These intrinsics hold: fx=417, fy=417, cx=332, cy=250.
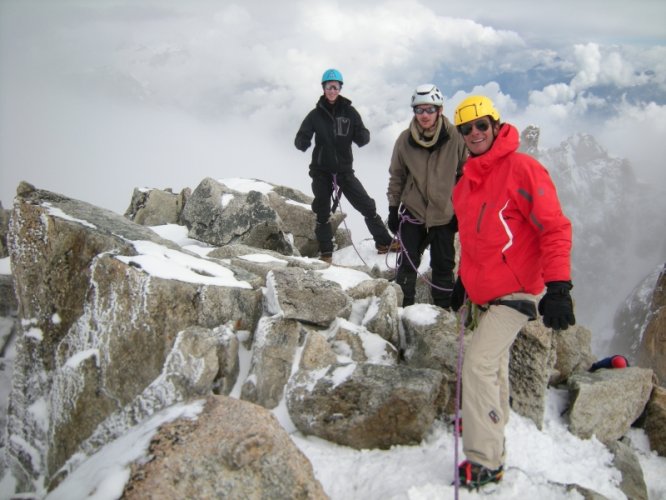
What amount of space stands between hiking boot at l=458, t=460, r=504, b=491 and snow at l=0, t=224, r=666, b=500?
8 centimetres

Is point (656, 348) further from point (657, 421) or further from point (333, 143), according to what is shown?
point (333, 143)

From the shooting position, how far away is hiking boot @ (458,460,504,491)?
4332 mm

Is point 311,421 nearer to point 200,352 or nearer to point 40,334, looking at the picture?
point 200,352

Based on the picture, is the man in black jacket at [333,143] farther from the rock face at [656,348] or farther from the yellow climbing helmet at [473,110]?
the rock face at [656,348]

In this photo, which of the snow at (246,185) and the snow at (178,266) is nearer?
the snow at (178,266)

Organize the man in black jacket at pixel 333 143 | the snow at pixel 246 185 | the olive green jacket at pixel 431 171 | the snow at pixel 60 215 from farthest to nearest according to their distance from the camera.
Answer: the snow at pixel 246 185 < the man in black jacket at pixel 333 143 < the olive green jacket at pixel 431 171 < the snow at pixel 60 215

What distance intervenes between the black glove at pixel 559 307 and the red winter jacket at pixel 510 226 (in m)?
0.08

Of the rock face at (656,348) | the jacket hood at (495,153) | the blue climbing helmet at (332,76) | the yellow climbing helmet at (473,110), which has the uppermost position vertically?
the blue climbing helmet at (332,76)

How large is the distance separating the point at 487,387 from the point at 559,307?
1.10 metres

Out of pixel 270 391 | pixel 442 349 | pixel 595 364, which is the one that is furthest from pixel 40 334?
pixel 595 364

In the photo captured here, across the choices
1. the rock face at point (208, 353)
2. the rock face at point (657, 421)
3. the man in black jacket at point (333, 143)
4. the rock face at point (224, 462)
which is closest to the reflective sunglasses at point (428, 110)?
the man in black jacket at point (333, 143)

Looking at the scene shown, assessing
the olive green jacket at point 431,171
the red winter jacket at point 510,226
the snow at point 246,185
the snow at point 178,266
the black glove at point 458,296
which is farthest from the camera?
the snow at point 246,185

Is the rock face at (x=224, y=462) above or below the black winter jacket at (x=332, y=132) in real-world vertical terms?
below

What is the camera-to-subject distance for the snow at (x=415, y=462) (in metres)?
3.56
